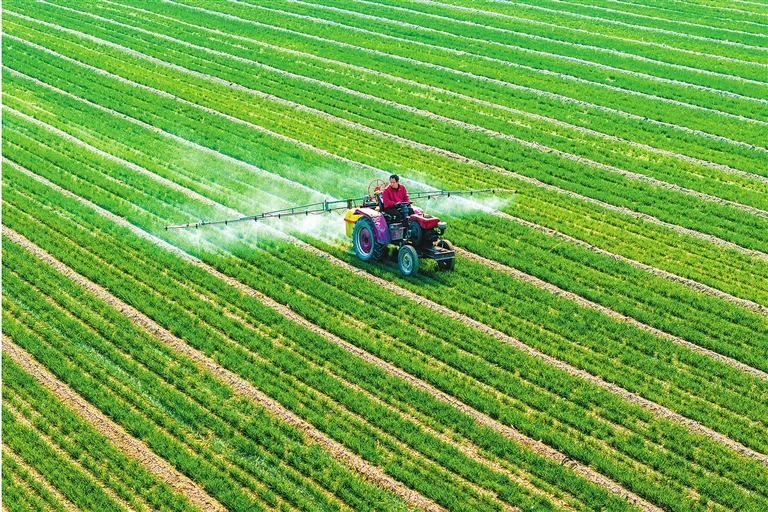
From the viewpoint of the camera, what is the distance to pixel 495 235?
2211 cm

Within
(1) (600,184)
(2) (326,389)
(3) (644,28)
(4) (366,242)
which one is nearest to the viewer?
(2) (326,389)

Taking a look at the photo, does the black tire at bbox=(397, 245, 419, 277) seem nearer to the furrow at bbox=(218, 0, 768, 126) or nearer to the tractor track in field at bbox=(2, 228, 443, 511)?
the tractor track in field at bbox=(2, 228, 443, 511)

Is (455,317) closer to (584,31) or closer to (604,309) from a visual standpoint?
(604,309)

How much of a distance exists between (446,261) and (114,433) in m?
8.54

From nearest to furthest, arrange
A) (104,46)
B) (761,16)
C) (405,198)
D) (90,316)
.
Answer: (90,316)
(405,198)
(104,46)
(761,16)

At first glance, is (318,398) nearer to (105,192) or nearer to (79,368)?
(79,368)

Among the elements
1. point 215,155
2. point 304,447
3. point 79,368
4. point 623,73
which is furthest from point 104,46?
point 304,447

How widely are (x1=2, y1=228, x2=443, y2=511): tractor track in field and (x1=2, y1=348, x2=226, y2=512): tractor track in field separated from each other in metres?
2.01

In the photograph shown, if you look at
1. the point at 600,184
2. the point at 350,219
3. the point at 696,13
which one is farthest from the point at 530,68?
the point at 350,219

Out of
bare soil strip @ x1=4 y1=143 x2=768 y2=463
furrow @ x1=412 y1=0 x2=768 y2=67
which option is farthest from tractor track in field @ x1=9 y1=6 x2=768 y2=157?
bare soil strip @ x1=4 y1=143 x2=768 y2=463

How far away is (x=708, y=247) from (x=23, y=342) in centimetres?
1548

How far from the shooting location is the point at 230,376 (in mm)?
15977

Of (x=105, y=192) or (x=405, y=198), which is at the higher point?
(x=405, y=198)

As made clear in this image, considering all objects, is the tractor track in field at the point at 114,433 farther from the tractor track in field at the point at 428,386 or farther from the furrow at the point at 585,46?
the furrow at the point at 585,46
